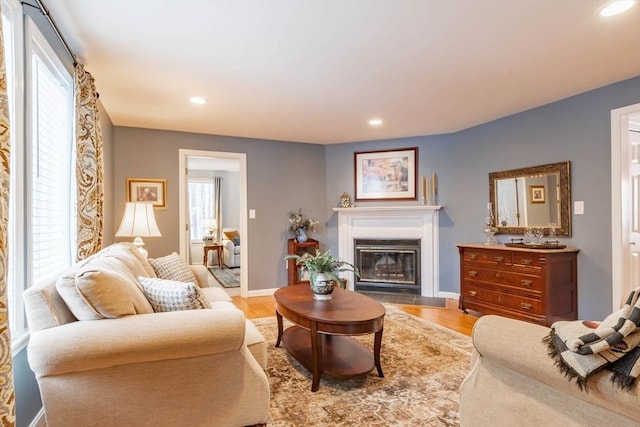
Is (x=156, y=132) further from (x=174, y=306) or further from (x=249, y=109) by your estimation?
(x=174, y=306)

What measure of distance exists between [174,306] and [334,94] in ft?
7.55

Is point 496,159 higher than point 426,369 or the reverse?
higher

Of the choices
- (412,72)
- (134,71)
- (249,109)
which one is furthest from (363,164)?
(134,71)

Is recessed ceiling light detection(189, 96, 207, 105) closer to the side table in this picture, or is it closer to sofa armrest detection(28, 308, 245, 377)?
sofa armrest detection(28, 308, 245, 377)

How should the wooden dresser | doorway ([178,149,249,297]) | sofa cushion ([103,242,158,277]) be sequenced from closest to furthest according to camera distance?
sofa cushion ([103,242,158,277]) < the wooden dresser < doorway ([178,149,249,297])

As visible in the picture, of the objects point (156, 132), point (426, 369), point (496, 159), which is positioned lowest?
point (426, 369)

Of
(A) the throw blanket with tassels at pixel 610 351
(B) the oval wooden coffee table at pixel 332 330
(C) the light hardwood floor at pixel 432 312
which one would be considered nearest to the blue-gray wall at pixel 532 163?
(C) the light hardwood floor at pixel 432 312

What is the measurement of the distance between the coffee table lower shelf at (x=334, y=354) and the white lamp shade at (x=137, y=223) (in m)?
1.68

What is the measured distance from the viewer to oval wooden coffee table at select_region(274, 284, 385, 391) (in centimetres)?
204

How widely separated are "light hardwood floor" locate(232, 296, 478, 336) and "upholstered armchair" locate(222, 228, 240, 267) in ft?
8.63

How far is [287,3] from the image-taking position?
1.77 m

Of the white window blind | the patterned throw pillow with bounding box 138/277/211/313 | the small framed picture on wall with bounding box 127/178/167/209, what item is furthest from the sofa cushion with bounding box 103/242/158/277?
the small framed picture on wall with bounding box 127/178/167/209

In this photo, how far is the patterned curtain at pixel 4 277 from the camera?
1.08 metres

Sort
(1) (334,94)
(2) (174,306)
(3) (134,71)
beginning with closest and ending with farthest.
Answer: (2) (174,306), (3) (134,71), (1) (334,94)
